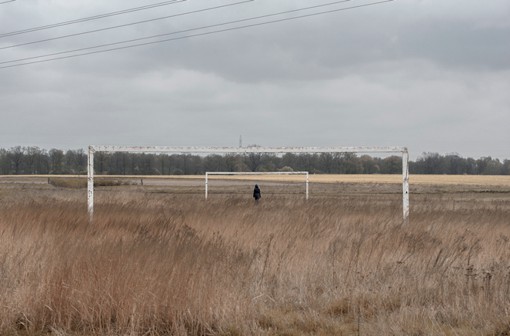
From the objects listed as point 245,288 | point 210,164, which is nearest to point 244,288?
point 245,288

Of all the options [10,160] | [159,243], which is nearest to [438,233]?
[159,243]

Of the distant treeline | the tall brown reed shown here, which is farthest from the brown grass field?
the distant treeline

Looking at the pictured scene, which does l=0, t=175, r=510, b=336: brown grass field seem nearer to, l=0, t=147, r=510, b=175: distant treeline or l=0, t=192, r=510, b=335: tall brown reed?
l=0, t=192, r=510, b=335: tall brown reed

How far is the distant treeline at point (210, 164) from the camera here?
75.8 meters

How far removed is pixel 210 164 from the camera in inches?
3113

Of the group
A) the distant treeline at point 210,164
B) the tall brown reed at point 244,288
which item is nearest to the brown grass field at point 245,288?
the tall brown reed at point 244,288

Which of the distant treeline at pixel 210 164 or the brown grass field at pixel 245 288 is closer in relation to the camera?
the brown grass field at pixel 245 288

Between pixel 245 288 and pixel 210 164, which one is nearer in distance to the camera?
pixel 245 288

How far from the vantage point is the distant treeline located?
75.8 metres

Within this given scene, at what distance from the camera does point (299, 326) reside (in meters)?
5.41

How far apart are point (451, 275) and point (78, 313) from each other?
4721 millimetres

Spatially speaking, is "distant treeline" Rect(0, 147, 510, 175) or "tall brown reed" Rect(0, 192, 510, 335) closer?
"tall brown reed" Rect(0, 192, 510, 335)

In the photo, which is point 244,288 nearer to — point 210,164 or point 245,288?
point 245,288

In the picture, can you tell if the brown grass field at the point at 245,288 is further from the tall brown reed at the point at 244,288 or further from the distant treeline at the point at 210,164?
the distant treeline at the point at 210,164
